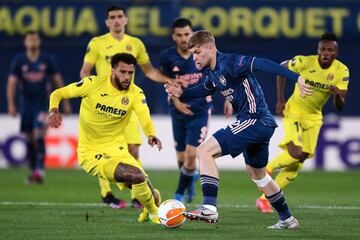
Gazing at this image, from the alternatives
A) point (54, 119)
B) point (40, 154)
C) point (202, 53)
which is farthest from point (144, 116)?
point (40, 154)

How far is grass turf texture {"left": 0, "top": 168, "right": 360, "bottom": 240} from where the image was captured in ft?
32.2

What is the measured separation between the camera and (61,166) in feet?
66.0

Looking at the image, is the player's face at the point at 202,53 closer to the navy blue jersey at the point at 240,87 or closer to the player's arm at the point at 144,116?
the navy blue jersey at the point at 240,87

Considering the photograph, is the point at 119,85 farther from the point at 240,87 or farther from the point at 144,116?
the point at 240,87

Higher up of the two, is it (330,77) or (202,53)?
(202,53)

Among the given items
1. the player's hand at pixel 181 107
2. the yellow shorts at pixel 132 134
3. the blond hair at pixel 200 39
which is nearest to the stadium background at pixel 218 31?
the player's hand at pixel 181 107

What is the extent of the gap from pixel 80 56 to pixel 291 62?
840 cm

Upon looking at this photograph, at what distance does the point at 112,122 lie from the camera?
1096cm

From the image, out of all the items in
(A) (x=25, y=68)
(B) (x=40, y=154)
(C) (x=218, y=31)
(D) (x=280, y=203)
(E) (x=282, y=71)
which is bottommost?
(B) (x=40, y=154)

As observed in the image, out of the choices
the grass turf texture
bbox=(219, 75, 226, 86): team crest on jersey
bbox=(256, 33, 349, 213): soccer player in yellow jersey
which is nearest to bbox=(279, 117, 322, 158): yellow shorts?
bbox=(256, 33, 349, 213): soccer player in yellow jersey

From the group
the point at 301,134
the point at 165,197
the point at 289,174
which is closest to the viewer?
the point at 289,174

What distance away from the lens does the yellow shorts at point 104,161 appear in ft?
34.9

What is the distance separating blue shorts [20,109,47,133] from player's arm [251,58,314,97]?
835 centimetres

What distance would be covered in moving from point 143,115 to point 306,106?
317cm
